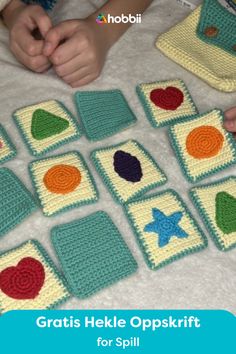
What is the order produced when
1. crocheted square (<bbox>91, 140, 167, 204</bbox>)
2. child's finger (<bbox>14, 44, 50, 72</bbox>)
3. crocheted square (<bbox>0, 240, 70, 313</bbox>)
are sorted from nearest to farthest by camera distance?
1. crocheted square (<bbox>0, 240, 70, 313</bbox>)
2. crocheted square (<bbox>91, 140, 167, 204</bbox>)
3. child's finger (<bbox>14, 44, 50, 72</bbox>)

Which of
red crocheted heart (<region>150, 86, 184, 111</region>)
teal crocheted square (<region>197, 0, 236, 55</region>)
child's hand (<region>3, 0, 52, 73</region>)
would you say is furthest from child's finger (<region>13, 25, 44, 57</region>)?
teal crocheted square (<region>197, 0, 236, 55</region>)

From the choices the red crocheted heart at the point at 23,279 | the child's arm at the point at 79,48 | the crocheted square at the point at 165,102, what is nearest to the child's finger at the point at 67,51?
the child's arm at the point at 79,48

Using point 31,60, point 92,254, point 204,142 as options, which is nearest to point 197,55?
point 204,142

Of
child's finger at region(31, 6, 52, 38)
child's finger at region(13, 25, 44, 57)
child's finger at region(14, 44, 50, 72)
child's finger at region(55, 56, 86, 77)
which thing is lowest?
child's finger at region(55, 56, 86, 77)

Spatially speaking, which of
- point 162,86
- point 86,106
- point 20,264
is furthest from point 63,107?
point 20,264

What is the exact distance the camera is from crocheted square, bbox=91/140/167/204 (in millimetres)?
712

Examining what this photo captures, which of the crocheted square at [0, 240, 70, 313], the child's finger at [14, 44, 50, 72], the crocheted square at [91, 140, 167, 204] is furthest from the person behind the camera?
the child's finger at [14, 44, 50, 72]

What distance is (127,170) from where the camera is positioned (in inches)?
28.7

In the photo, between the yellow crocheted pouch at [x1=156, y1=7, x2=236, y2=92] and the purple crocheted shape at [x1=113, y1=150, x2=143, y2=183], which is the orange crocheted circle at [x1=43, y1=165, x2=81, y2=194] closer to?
the purple crocheted shape at [x1=113, y1=150, x2=143, y2=183]

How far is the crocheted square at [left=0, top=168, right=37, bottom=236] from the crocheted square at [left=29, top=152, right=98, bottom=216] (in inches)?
Result: 0.8

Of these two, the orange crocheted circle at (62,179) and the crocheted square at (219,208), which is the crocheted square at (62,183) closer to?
the orange crocheted circle at (62,179)

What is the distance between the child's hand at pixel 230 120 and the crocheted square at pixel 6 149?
1.15 feet

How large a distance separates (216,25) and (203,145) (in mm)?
288
